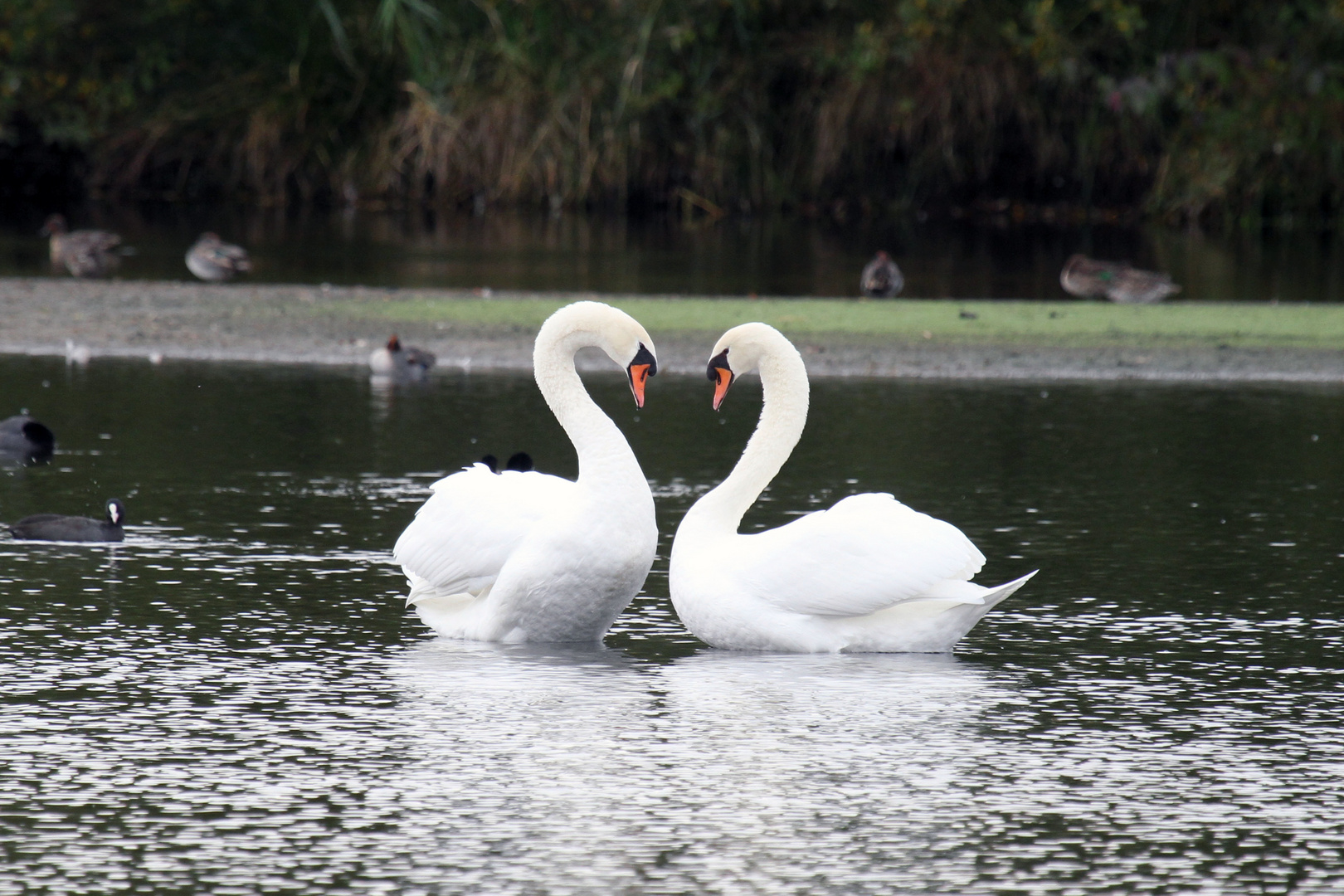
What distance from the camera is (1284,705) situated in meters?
6.34

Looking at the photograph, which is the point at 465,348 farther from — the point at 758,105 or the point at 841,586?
the point at 758,105

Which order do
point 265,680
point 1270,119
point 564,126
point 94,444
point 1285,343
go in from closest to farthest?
point 265,680 < point 94,444 < point 1285,343 < point 1270,119 < point 564,126

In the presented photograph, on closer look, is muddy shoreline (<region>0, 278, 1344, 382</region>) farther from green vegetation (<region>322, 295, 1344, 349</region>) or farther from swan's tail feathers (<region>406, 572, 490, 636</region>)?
swan's tail feathers (<region>406, 572, 490, 636</region>)

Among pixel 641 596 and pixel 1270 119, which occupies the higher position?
pixel 1270 119

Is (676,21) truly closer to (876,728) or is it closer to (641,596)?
(641,596)

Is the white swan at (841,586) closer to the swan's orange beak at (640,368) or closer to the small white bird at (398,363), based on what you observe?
the swan's orange beak at (640,368)

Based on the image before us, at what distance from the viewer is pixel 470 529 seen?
23.9 ft

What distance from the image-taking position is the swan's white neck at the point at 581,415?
7.14 meters

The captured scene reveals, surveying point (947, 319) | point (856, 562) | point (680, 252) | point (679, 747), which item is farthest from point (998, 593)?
point (680, 252)

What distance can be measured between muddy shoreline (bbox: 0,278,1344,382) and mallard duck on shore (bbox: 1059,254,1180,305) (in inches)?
172

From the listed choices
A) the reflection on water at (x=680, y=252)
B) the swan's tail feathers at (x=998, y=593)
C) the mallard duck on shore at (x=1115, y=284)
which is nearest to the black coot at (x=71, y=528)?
the swan's tail feathers at (x=998, y=593)

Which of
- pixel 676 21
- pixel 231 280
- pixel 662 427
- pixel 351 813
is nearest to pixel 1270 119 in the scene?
pixel 676 21

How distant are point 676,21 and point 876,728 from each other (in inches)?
1201

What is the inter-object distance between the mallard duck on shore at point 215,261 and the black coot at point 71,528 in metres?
12.9
